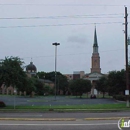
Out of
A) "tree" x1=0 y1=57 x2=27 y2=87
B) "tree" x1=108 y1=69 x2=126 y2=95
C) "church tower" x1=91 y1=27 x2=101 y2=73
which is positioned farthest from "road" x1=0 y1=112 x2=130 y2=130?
"church tower" x1=91 y1=27 x2=101 y2=73

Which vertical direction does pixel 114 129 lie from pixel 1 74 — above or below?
below

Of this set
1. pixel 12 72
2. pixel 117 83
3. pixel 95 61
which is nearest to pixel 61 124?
pixel 12 72

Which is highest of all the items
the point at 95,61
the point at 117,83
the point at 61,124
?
the point at 95,61

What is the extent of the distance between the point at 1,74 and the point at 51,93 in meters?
90.5

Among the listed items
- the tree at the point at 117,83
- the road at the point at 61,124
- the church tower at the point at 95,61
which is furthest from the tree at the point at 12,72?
the church tower at the point at 95,61

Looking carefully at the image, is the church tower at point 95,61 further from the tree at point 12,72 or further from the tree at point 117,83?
the tree at point 12,72

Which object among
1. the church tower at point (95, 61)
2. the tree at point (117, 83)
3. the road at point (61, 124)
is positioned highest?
the church tower at point (95, 61)

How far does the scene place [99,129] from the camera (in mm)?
11562

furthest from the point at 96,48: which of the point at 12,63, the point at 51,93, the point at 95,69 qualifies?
the point at 12,63

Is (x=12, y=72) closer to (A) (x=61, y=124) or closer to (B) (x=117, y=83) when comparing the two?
(A) (x=61, y=124)

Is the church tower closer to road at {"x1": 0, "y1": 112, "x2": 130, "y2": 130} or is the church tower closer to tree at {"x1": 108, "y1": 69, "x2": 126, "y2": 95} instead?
tree at {"x1": 108, "y1": 69, "x2": 126, "y2": 95}

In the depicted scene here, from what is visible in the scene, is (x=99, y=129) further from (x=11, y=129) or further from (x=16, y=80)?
(x=16, y=80)

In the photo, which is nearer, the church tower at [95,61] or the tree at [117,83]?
the tree at [117,83]

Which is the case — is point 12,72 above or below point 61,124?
above
